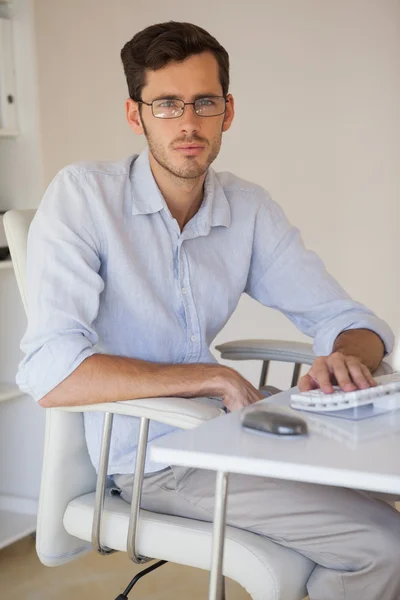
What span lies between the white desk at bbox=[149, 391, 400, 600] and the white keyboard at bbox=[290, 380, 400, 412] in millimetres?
46

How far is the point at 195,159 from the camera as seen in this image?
1.87 m

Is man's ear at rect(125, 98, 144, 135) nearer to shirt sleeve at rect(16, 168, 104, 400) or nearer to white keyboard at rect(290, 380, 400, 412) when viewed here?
shirt sleeve at rect(16, 168, 104, 400)

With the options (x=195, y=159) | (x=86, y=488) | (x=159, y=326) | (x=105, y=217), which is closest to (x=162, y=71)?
(x=195, y=159)

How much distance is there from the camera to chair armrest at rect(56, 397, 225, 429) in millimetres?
1436

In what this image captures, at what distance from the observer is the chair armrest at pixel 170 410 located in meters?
1.44

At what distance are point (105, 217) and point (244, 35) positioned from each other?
7.02 ft

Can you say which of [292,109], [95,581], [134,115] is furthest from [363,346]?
[292,109]

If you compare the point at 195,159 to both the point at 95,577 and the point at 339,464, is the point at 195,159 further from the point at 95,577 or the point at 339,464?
the point at 95,577

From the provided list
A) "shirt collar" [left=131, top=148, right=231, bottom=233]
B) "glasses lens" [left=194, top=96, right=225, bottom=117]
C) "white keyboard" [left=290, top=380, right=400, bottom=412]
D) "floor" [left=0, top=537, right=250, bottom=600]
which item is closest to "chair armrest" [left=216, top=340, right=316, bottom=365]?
"shirt collar" [left=131, top=148, right=231, bottom=233]

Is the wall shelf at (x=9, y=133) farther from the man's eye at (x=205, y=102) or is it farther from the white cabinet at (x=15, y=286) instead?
the man's eye at (x=205, y=102)

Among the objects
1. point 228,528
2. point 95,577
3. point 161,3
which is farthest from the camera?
point 161,3

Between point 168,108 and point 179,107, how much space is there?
0.02m

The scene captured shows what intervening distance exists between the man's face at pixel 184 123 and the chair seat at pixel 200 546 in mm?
687

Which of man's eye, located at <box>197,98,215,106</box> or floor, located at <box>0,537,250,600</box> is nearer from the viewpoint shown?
man's eye, located at <box>197,98,215,106</box>
